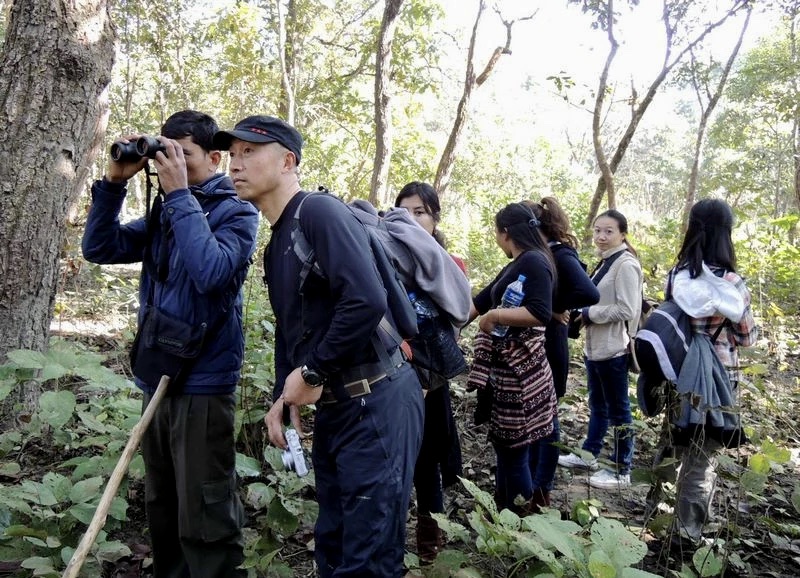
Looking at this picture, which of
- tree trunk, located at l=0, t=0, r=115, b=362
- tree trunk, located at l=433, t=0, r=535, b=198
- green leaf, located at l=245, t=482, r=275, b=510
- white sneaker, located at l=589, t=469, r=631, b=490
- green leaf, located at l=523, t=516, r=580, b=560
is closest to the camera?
green leaf, located at l=523, t=516, r=580, b=560

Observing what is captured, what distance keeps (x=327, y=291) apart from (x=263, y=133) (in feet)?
1.86

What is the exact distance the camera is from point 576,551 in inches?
73.0

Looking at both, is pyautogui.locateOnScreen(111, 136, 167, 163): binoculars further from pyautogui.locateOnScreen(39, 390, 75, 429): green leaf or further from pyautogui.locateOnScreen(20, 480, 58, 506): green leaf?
pyautogui.locateOnScreen(20, 480, 58, 506): green leaf

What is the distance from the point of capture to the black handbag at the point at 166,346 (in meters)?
2.15

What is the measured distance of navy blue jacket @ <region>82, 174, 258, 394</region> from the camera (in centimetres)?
209

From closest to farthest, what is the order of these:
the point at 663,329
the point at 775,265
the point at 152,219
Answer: the point at 152,219, the point at 663,329, the point at 775,265

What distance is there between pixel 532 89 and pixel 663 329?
41.6 meters

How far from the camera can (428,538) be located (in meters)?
2.91

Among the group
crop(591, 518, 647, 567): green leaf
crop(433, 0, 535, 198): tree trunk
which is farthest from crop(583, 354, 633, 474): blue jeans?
crop(433, 0, 535, 198): tree trunk

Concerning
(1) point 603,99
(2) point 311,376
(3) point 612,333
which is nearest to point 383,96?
(1) point 603,99

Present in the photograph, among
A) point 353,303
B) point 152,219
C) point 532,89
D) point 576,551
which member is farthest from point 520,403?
point 532,89

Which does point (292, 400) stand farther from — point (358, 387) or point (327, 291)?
point (327, 291)

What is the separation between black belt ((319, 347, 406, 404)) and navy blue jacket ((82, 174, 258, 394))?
559 millimetres

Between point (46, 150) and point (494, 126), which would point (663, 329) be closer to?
point (46, 150)
